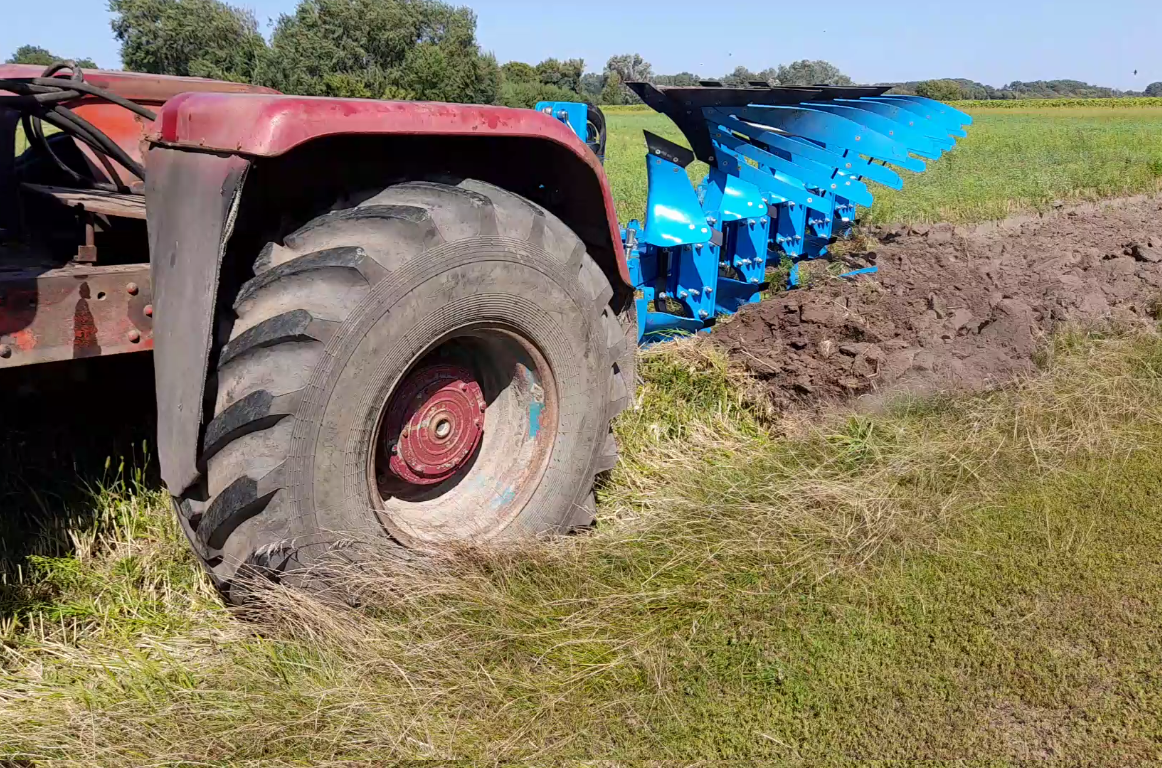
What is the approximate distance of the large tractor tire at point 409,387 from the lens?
200 centimetres

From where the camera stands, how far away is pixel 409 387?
245cm

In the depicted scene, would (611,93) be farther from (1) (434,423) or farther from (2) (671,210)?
(1) (434,423)

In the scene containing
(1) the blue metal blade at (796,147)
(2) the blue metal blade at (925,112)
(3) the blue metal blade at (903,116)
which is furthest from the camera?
(2) the blue metal blade at (925,112)

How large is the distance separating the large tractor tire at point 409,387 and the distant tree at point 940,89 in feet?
201

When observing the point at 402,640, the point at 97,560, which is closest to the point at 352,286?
the point at 402,640

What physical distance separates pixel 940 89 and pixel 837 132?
208 ft

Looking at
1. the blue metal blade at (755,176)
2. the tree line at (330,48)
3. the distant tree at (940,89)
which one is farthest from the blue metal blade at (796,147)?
the distant tree at (940,89)

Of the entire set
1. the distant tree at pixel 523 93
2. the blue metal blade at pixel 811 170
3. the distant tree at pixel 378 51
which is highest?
the distant tree at pixel 378 51

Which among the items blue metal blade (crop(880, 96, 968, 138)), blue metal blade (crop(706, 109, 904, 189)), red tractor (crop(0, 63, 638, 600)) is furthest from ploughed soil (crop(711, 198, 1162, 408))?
red tractor (crop(0, 63, 638, 600))

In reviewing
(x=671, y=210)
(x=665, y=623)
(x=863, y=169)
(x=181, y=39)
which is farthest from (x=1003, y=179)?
(x=181, y=39)

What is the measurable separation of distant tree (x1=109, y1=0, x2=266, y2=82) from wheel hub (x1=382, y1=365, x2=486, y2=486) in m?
45.5

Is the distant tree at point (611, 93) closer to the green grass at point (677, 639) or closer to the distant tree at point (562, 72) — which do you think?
the distant tree at point (562, 72)

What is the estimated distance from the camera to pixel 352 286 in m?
2.08

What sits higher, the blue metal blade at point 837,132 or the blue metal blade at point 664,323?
the blue metal blade at point 837,132
